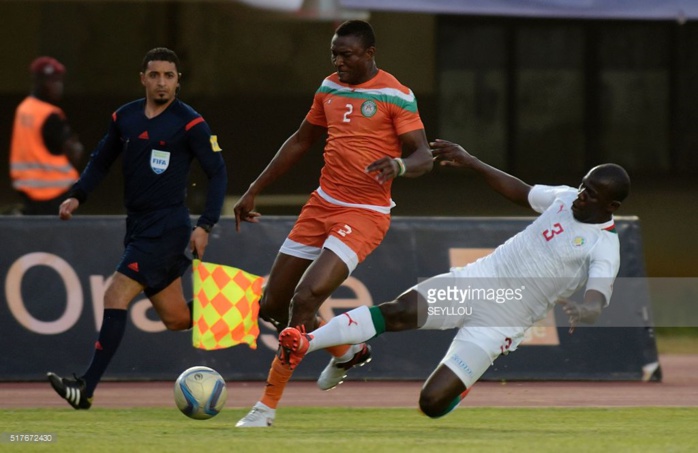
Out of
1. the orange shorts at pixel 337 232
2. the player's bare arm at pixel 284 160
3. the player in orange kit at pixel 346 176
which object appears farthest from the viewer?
the player's bare arm at pixel 284 160

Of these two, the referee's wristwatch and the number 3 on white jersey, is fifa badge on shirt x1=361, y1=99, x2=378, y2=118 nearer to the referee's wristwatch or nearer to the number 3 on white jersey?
the number 3 on white jersey

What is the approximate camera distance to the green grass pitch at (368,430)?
7.40m

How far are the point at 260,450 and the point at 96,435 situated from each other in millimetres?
1177

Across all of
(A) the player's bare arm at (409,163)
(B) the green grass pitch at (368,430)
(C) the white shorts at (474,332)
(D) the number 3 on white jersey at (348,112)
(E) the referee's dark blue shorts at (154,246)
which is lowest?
(B) the green grass pitch at (368,430)

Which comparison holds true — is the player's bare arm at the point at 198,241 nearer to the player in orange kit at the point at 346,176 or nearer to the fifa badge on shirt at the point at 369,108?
the player in orange kit at the point at 346,176

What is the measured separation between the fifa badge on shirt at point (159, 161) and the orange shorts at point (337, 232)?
3.11 ft

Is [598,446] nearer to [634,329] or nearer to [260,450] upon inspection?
[260,450]

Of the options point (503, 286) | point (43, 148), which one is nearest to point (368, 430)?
point (503, 286)

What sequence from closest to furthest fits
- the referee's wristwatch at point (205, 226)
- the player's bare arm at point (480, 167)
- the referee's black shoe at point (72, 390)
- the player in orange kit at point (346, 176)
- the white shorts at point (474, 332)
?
the white shorts at point (474, 332) → the player's bare arm at point (480, 167) → the player in orange kit at point (346, 176) → the referee's black shoe at point (72, 390) → the referee's wristwatch at point (205, 226)

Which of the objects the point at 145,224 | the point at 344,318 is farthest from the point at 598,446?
the point at 145,224

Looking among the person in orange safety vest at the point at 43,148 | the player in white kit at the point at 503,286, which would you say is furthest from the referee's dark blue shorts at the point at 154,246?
the person in orange safety vest at the point at 43,148

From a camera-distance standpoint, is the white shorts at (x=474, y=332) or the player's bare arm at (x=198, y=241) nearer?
the white shorts at (x=474, y=332)

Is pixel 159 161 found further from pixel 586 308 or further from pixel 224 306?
pixel 586 308

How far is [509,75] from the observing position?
17.3 meters
